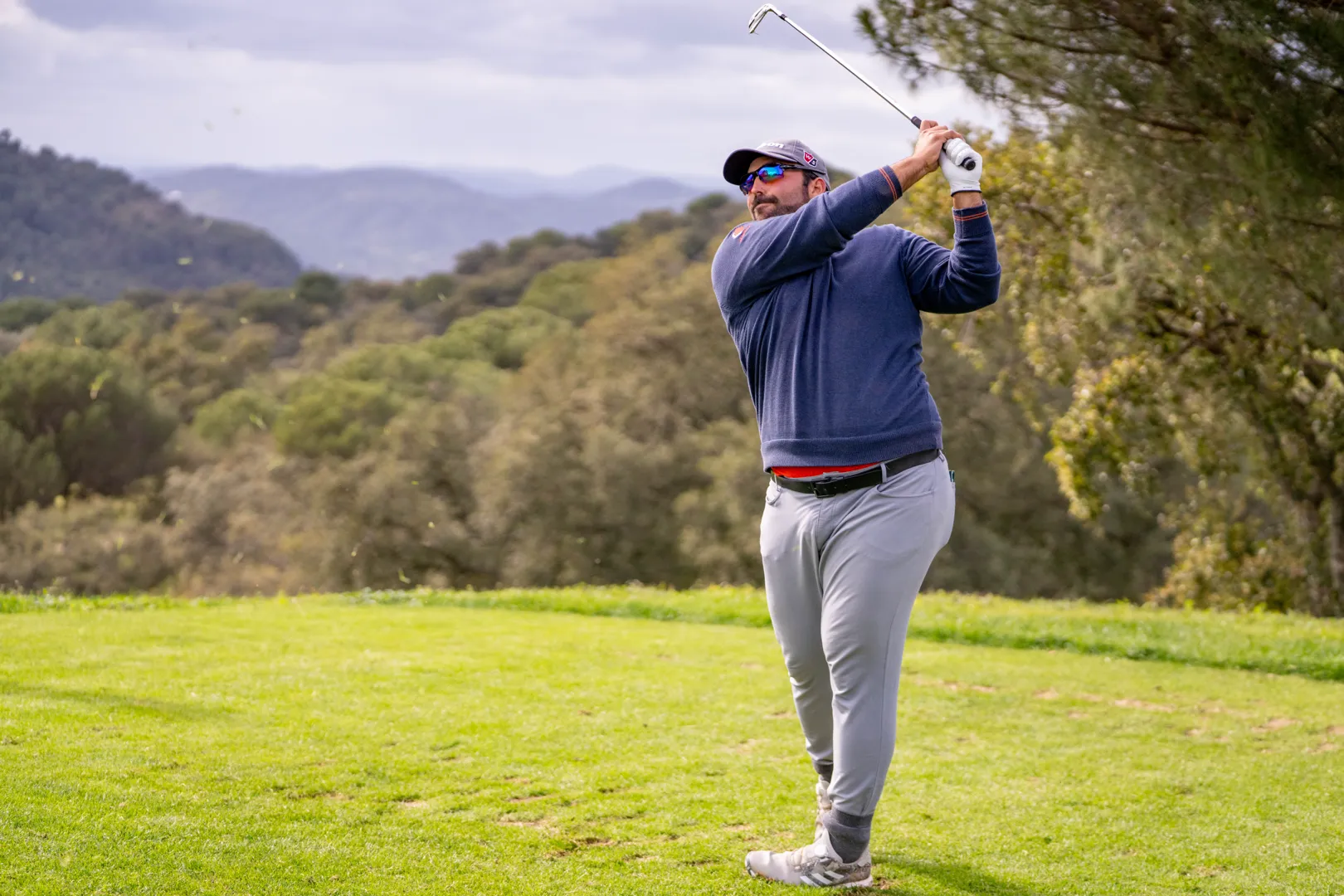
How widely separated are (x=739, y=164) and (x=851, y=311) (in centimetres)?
65

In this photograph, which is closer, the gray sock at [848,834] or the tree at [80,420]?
the gray sock at [848,834]

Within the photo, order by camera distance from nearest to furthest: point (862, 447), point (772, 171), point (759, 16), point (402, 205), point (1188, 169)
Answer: point (862, 447) < point (772, 171) < point (759, 16) < point (1188, 169) < point (402, 205)

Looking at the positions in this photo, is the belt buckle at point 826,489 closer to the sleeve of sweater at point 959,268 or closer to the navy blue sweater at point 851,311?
the navy blue sweater at point 851,311

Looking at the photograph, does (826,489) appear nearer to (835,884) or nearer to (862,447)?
(862,447)

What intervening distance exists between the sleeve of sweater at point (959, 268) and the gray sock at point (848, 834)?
1.55 metres

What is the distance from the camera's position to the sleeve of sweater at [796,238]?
11.8 ft

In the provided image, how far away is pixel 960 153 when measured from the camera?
3.64 metres

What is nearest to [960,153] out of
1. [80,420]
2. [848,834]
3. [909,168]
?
[909,168]

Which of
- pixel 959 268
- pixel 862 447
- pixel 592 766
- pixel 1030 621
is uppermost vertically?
pixel 959 268

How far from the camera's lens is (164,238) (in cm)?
6500

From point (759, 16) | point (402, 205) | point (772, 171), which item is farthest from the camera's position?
point (402, 205)

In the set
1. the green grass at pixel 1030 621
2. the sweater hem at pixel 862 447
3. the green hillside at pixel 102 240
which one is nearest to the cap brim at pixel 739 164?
the sweater hem at pixel 862 447

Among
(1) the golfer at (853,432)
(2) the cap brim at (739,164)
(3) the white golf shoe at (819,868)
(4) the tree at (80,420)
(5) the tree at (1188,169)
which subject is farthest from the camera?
(4) the tree at (80,420)

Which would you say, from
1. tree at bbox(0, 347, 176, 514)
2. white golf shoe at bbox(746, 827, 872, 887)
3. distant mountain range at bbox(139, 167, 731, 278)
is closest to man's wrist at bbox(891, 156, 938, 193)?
white golf shoe at bbox(746, 827, 872, 887)
